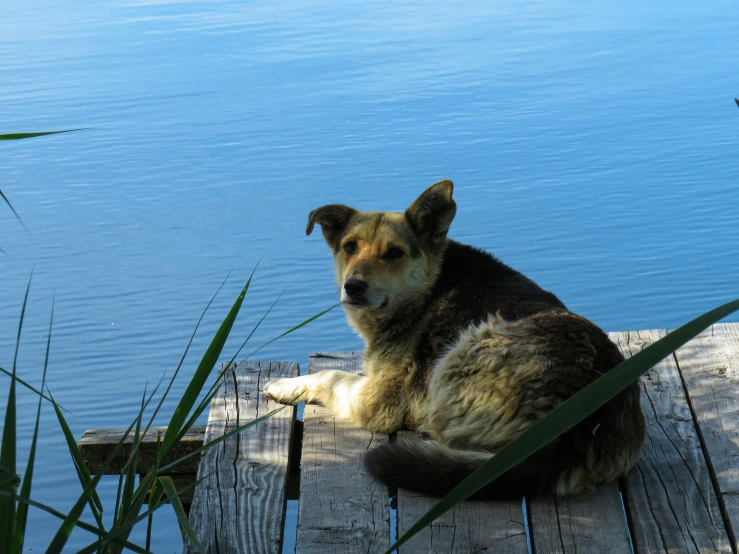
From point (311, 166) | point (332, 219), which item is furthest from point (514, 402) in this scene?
point (311, 166)

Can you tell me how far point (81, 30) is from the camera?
Answer: 1775 centimetres

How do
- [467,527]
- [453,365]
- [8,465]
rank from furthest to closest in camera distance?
[453,365], [467,527], [8,465]

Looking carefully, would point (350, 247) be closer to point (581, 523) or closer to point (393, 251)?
point (393, 251)

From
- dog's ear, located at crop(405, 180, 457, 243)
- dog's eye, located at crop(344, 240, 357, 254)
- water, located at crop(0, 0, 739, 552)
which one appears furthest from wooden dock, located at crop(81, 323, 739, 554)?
water, located at crop(0, 0, 739, 552)

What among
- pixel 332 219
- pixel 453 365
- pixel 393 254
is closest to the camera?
pixel 453 365

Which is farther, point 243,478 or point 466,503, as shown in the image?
point 243,478

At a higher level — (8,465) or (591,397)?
(8,465)

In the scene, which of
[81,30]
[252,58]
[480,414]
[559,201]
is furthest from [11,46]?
[480,414]

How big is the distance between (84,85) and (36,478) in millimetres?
9327

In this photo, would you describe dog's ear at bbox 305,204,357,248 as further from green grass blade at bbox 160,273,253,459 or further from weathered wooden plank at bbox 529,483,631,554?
green grass blade at bbox 160,273,253,459

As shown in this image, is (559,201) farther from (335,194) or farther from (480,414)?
(480,414)

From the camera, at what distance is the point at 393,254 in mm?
4715

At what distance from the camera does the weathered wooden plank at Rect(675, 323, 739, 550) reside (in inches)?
150

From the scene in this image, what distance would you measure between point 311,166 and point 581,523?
8021mm
